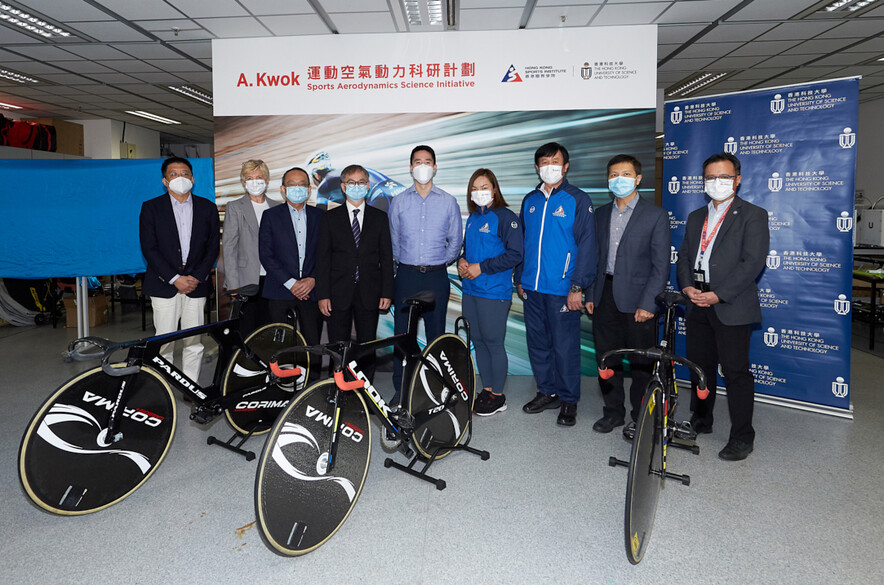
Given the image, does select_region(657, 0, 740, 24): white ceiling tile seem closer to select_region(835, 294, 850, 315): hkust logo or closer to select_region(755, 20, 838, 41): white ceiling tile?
select_region(755, 20, 838, 41): white ceiling tile

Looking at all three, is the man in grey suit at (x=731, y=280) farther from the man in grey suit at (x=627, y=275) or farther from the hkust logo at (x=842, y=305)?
the hkust logo at (x=842, y=305)

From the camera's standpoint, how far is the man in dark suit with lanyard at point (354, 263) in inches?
134

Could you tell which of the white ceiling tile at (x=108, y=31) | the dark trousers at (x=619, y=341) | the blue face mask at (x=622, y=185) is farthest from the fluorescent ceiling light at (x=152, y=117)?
the dark trousers at (x=619, y=341)

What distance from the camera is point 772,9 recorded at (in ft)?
13.9

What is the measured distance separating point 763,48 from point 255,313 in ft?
18.1

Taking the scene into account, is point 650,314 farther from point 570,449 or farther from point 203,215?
point 203,215

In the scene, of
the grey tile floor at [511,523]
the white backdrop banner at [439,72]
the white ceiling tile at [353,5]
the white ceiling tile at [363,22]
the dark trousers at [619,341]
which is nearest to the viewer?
the grey tile floor at [511,523]

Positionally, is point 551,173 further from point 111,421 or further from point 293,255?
point 111,421

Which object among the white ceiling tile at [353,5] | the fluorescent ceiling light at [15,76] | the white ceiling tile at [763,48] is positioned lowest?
the white ceiling tile at [353,5]

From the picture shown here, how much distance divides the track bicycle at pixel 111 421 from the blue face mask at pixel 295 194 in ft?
2.97

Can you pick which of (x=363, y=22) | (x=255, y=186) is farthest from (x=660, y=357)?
(x=363, y=22)

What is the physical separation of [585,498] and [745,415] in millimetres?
1166

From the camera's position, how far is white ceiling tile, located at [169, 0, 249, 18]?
3.92m

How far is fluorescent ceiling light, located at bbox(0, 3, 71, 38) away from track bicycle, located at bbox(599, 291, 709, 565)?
534 cm
